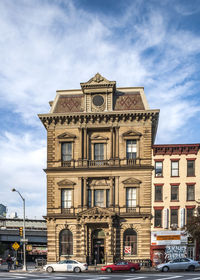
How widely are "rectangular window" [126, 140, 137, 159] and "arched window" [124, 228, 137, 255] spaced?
869cm

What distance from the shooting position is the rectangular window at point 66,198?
50.0 metres

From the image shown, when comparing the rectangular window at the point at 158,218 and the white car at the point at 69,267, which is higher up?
the rectangular window at the point at 158,218

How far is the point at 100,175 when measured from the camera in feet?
162

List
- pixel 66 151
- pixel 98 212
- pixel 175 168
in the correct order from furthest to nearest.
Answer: pixel 66 151
pixel 175 168
pixel 98 212

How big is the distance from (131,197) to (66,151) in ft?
32.4

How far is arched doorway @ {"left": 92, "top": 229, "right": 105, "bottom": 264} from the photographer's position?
48.8m

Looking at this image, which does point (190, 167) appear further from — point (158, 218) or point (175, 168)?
point (158, 218)

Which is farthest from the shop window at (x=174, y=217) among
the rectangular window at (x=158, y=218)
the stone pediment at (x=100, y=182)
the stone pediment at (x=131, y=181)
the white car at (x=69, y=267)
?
the white car at (x=69, y=267)

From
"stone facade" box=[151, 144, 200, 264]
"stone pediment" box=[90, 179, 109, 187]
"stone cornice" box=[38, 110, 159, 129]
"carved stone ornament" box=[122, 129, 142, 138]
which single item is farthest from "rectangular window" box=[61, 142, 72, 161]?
"stone facade" box=[151, 144, 200, 264]

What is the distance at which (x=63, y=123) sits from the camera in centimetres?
5159

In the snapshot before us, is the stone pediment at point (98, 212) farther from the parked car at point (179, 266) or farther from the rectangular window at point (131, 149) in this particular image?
the parked car at point (179, 266)

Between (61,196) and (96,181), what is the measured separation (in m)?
4.67

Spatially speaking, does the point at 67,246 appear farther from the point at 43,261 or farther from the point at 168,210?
the point at 168,210

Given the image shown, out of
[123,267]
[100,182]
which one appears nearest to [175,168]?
[100,182]
